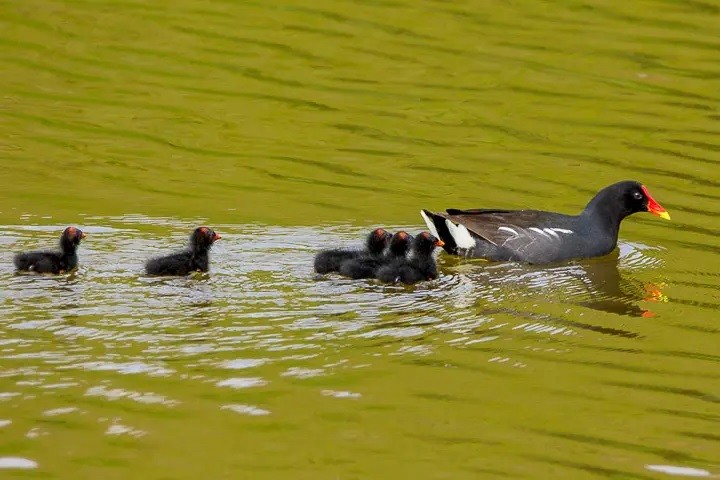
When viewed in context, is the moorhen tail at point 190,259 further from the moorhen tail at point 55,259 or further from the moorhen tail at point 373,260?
the moorhen tail at point 373,260

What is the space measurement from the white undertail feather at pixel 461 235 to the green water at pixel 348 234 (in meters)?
0.16

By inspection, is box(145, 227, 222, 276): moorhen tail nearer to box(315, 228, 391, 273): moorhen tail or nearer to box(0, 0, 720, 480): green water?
box(0, 0, 720, 480): green water

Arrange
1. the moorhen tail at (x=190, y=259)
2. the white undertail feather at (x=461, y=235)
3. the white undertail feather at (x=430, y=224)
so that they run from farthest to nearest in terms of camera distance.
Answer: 1. the white undertail feather at (x=461, y=235)
2. the white undertail feather at (x=430, y=224)
3. the moorhen tail at (x=190, y=259)

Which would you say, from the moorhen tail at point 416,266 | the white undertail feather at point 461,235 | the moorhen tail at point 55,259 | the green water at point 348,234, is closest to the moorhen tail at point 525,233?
the white undertail feather at point 461,235

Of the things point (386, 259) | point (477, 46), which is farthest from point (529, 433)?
point (477, 46)

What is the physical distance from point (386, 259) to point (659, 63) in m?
7.10

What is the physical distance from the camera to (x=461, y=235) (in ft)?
37.6

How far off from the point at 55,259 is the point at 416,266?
2447 millimetres

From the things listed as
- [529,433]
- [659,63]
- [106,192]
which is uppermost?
[659,63]

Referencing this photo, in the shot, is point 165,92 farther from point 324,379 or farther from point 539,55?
point 324,379

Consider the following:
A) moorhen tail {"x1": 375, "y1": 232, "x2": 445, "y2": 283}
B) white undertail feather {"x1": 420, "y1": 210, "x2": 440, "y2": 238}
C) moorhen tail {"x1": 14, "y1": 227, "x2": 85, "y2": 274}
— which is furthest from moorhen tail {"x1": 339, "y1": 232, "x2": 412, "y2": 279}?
moorhen tail {"x1": 14, "y1": 227, "x2": 85, "y2": 274}

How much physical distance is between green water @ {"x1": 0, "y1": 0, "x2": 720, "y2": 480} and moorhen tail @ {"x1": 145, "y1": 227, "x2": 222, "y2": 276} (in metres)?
0.20

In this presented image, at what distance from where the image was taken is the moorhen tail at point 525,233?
37.3 ft

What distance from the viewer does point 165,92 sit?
15.5 m
